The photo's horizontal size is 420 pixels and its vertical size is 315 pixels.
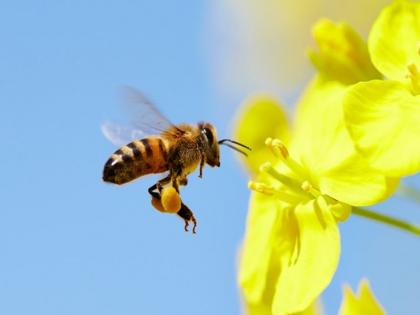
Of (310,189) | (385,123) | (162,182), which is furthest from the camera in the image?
(162,182)

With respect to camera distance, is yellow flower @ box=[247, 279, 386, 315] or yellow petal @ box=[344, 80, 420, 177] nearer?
yellow petal @ box=[344, 80, 420, 177]

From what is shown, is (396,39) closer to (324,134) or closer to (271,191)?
(324,134)

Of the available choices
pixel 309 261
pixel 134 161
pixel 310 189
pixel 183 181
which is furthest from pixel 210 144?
pixel 309 261

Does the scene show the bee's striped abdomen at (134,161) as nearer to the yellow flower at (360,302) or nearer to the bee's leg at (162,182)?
the bee's leg at (162,182)

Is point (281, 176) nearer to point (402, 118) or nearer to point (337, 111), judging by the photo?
point (337, 111)

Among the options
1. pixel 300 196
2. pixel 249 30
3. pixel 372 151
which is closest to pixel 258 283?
pixel 300 196

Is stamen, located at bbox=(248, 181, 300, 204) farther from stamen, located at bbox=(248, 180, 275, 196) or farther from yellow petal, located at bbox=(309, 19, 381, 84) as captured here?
yellow petal, located at bbox=(309, 19, 381, 84)

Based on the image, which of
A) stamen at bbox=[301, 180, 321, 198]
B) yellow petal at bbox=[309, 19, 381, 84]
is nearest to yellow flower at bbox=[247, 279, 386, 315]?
stamen at bbox=[301, 180, 321, 198]
